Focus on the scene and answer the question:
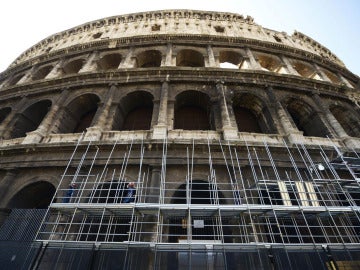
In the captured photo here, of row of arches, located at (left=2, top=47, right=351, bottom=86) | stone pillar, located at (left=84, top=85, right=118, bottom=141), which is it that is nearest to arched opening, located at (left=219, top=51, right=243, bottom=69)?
row of arches, located at (left=2, top=47, right=351, bottom=86)

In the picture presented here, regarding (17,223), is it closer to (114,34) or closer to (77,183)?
(77,183)

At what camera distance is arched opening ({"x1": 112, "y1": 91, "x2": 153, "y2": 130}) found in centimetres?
1016

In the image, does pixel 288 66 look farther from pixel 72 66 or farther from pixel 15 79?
pixel 15 79

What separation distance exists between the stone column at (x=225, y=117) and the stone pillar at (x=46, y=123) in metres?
7.59

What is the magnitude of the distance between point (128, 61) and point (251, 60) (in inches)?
294

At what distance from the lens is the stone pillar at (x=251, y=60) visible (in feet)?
40.2

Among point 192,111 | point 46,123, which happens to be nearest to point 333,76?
point 192,111

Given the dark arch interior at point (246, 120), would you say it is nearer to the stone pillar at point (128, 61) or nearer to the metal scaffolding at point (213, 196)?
the metal scaffolding at point (213, 196)

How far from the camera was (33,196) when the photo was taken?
817 cm

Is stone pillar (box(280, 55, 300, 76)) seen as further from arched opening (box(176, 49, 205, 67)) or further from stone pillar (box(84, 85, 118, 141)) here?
stone pillar (box(84, 85, 118, 141))

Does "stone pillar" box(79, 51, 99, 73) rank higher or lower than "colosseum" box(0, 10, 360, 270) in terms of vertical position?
higher

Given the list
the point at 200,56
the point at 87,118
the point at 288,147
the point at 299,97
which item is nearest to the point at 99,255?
the point at 288,147

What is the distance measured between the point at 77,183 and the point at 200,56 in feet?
34.4

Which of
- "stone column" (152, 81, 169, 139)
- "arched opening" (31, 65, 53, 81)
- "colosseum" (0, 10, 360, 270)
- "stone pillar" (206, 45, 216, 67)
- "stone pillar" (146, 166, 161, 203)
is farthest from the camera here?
"arched opening" (31, 65, 53, 81)
